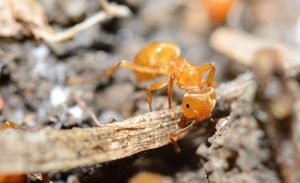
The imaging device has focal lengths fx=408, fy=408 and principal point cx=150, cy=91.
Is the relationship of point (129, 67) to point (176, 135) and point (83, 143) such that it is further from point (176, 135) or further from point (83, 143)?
point (83, 143)

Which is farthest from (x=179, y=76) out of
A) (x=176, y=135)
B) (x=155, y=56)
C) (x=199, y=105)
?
(x=176, y=135)

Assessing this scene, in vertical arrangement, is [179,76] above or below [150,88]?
above

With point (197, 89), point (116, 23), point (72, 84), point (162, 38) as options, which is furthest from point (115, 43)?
point (197, 89)

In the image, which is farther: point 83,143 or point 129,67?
point 129,67

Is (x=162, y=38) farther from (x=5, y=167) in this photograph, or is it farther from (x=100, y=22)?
(x=5, y=167)

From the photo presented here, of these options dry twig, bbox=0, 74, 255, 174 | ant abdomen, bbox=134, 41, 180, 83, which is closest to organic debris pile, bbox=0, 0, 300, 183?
dry twig, bbox=0, 74, 255, 174

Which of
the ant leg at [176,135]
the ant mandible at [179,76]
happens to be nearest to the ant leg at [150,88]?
A: the ant mandible at [179,76]

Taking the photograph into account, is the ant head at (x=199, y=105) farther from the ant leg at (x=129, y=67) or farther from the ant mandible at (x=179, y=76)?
the ant leg at (x=129, y=67)

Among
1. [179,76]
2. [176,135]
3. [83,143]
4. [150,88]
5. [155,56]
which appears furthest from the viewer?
[155,56]
